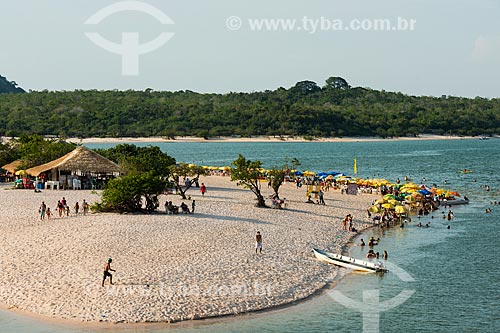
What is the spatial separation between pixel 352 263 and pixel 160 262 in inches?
289

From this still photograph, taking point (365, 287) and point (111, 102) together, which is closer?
point (365, 287)

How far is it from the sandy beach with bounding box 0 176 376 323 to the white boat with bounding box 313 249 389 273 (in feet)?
1.51

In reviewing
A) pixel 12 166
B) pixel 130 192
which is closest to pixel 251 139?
pixel 12 166

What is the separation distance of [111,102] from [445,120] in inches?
3184

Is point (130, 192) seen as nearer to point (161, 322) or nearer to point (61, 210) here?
point (61, 210)

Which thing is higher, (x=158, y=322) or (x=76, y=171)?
(x=76, y=171)

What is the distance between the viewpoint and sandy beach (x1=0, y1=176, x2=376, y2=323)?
19859 mm

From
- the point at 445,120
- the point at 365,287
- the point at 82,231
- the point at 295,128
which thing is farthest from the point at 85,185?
the point at 445,120

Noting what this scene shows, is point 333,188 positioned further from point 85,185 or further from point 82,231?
point 82,231

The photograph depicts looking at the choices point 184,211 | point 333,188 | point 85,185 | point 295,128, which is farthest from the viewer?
point 295,128

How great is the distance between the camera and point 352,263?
2592 cm

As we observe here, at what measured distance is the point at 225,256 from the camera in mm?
25359

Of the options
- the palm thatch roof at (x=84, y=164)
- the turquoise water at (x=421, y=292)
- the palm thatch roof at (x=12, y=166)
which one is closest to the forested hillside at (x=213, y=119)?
the palm thatch roof at (x=12, y=166)

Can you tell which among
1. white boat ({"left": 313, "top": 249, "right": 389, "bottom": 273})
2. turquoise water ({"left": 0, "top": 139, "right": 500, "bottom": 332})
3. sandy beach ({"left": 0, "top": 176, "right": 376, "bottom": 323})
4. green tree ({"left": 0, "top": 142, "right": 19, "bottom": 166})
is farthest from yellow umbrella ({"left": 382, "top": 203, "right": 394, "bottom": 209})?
green tree ({"left": 0, "top": 142, "right": 19, "bottom": 166})
